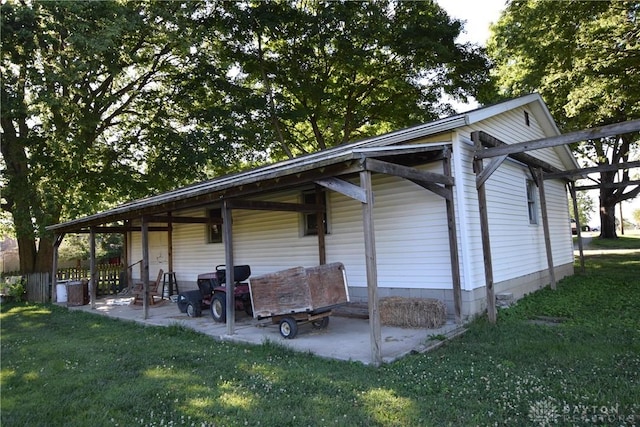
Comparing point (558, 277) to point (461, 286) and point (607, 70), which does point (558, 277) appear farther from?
point (607, 70)

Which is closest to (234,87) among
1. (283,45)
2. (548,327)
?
(283,45)

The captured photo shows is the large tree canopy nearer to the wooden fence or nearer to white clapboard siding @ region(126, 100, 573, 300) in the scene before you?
the wooden fence

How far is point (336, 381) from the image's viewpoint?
4.09 m

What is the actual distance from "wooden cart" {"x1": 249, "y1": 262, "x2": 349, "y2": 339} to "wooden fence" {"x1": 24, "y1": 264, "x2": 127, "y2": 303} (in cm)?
987

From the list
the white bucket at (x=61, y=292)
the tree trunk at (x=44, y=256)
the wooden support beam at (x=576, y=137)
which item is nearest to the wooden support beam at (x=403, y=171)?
the wooden support beam at (x=576, y=137)

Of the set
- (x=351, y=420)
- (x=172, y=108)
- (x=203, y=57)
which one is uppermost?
(x=203, y=57)

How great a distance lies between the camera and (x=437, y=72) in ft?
54.0

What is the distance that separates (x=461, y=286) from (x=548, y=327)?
4.44 ft

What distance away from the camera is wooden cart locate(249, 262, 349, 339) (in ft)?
19.6

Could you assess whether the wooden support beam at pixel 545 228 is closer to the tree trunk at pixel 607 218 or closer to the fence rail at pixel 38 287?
the fence rail at pixel 38 287

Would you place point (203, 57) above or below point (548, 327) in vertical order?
above

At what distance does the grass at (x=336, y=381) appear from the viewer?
330 cm

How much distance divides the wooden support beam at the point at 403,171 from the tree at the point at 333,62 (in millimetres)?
10276

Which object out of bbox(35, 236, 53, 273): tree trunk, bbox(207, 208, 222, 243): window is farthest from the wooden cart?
bbox(35, 236, 53, 273): tree trunk
